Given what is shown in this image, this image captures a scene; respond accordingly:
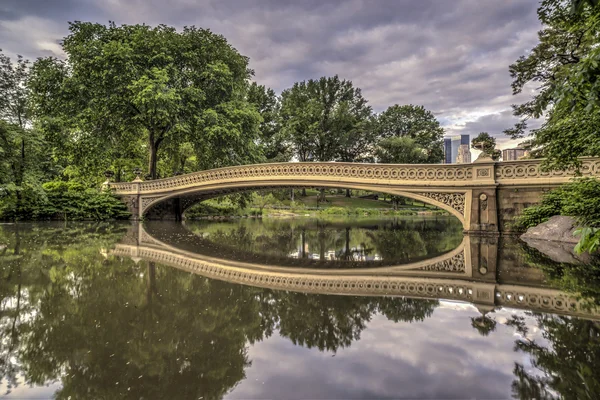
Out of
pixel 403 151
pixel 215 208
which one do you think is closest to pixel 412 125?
pixel 403 151

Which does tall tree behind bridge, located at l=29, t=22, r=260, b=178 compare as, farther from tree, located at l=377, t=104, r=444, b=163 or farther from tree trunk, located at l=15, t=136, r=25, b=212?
tree, located at l=377, t=104, r=444, b=163

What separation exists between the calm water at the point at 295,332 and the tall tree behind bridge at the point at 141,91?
13.9 m

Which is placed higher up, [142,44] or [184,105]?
[142,44]

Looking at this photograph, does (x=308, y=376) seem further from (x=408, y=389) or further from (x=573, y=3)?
(x=573, y=3)

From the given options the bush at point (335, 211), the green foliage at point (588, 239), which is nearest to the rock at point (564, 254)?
the green foliage at point (588, 239)

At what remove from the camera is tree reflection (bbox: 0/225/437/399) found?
196 centimetres

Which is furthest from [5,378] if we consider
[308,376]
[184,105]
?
[184,105]

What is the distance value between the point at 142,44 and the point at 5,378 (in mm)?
19530

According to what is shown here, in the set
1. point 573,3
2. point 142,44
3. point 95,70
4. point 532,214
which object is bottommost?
point 532,214

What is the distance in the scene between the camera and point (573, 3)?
1368mm

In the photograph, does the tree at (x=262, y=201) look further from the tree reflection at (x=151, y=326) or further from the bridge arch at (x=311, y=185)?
the tree reflection at (x=151, y=326)

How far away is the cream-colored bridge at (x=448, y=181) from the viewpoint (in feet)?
33.4

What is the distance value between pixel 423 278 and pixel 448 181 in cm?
731

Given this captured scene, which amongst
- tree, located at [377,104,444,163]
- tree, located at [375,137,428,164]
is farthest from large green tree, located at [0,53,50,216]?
tree, located at [377,104,444,163]
